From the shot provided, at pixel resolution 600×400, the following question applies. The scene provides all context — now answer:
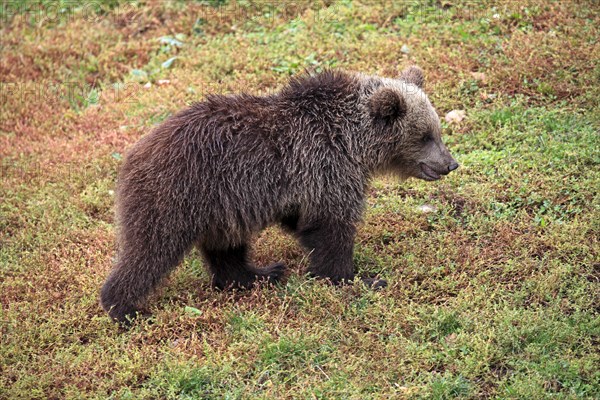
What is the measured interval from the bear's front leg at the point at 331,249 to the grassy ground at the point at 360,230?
20cm

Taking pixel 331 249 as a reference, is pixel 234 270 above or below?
below

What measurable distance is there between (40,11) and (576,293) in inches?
417

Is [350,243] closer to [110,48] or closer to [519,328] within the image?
[519,328]

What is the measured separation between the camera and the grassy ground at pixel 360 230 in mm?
5809

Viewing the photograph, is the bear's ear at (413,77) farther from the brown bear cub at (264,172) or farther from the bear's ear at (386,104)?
the bear's ear at (386,104)

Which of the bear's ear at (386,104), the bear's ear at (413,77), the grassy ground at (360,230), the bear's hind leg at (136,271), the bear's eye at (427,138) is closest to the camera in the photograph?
the grassy ground at (360,230)

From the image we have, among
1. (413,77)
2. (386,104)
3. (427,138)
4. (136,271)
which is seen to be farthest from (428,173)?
(136,271)

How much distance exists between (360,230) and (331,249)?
1.05m

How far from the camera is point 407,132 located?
727cm

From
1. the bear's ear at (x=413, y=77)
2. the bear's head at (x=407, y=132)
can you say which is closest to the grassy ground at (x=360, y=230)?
the bear's head at (x=407, y=132)

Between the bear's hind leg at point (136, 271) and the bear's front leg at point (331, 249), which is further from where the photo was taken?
the bear's front leg at point (331, 249)

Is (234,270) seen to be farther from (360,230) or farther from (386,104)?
(386,104)

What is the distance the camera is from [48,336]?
21.4 feet

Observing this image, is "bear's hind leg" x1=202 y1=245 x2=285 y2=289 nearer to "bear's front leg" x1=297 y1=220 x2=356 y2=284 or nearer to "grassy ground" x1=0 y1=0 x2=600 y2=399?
"grassy ground" x1=0 y1=0 x2=600 y2=399
